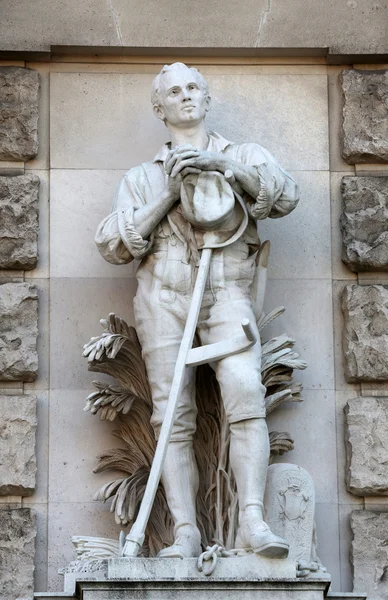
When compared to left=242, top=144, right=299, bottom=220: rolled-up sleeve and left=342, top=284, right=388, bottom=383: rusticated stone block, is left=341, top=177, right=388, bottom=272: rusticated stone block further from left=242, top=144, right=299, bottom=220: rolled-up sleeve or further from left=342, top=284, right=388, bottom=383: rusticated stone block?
left=242, top=144, right=299, bottom=220: rolled-up sleeve

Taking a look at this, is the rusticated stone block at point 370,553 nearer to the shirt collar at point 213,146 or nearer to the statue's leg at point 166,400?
the statue's leg at point 166,400

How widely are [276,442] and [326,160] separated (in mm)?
1338

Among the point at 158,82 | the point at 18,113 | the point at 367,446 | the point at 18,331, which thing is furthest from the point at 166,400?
the point at 18,113

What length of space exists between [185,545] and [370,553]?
89cm

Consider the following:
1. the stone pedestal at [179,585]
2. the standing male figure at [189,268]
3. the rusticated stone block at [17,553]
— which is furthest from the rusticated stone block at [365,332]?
the rusticated stone block at [17,553]

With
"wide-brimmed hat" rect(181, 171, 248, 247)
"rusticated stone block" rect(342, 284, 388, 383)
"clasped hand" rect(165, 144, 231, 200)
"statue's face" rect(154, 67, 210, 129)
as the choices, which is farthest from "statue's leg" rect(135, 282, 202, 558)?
"rusticated stone block" rect(342, 284, 388, 383)

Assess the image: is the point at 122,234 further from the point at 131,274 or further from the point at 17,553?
the point at 17,553

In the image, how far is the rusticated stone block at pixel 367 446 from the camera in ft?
26.5

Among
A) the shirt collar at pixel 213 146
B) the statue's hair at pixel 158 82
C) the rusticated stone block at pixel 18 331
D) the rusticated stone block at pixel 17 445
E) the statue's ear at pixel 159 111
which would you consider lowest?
the rusticated stone block at pixel 17 445

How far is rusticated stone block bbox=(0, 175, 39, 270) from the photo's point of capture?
8.31 metres

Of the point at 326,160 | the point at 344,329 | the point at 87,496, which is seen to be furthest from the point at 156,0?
the point at 87,496

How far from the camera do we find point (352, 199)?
8.44 metres

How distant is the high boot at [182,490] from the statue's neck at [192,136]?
1257 millimetres

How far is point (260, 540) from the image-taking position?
7285 mm
